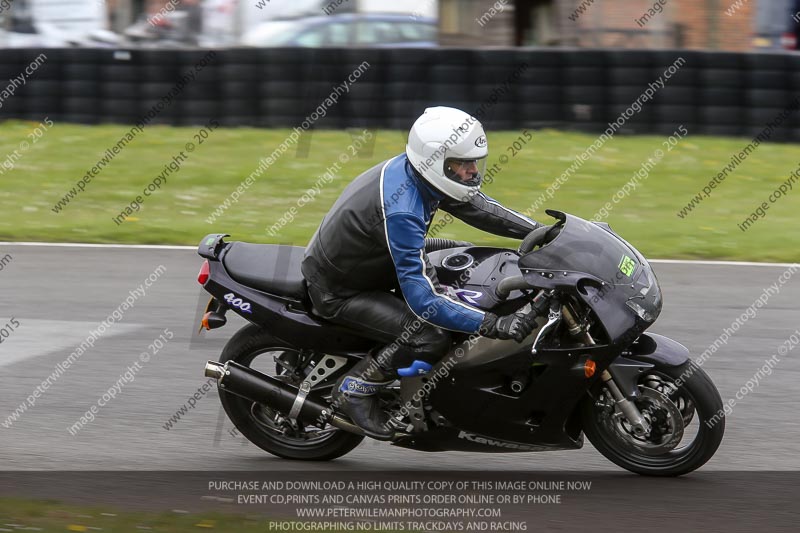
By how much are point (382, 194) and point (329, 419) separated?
47.0 inches

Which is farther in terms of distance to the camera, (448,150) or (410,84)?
(410,84)

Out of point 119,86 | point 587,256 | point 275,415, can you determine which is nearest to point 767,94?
point 119,86

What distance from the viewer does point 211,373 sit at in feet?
19.5

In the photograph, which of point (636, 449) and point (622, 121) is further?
point (622, 121)

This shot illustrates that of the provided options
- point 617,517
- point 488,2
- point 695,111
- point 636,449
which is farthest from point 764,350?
point 488,2

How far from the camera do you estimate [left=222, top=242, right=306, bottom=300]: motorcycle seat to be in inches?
229

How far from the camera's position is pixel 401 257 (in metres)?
5.32

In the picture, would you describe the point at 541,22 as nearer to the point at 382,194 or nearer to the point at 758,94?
the point at 758,94

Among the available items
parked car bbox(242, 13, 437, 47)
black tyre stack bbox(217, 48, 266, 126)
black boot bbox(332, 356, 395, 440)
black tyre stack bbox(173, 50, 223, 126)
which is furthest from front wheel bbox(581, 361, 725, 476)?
parked car bbox(242, 13, 437, 47)

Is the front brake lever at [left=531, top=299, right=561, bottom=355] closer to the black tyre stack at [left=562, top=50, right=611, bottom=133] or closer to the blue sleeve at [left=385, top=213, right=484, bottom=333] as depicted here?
the blue sleeve at [left=385, top=213, right=484, bottom=333]

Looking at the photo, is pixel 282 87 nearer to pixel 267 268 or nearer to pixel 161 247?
pixel 161 247

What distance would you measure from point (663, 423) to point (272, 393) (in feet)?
6.25

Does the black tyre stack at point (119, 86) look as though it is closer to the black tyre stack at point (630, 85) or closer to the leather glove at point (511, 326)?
the black tyre stack at point (630, 85)

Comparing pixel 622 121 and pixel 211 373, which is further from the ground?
pixel 211 373
